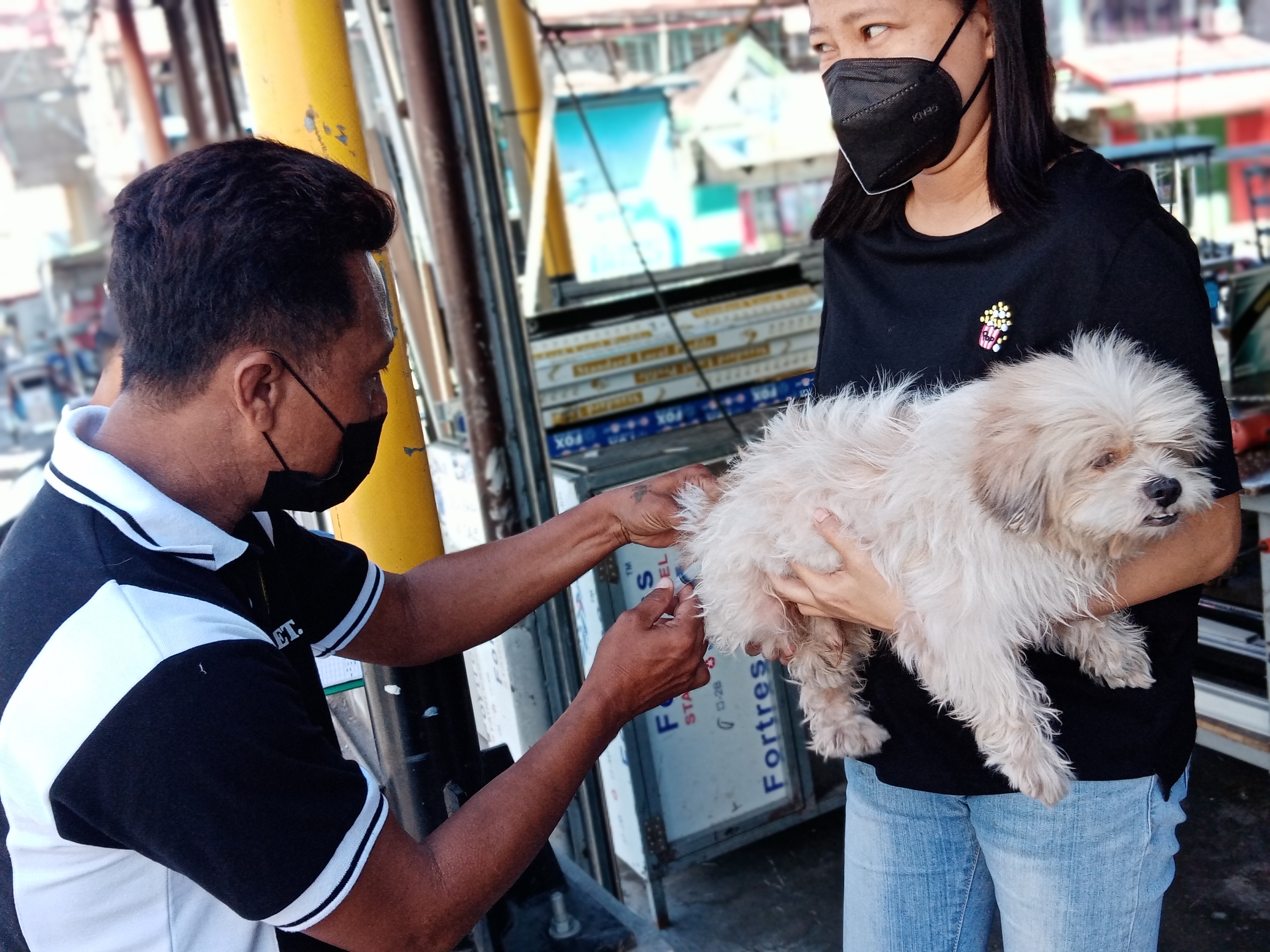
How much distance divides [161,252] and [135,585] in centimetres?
44

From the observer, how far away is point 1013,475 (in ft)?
4.87

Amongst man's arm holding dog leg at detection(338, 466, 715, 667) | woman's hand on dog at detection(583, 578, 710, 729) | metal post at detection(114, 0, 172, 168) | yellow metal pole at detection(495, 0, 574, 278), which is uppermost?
metal post at detection(114, 0, 172, 168)

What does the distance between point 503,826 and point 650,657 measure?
0.40 metres

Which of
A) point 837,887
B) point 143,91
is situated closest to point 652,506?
point 837,887

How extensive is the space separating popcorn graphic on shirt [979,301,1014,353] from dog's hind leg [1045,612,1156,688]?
47 cm

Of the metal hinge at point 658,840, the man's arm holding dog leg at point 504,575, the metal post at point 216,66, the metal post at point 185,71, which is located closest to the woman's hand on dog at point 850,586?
the man's arm holding dog leg at point 504,575

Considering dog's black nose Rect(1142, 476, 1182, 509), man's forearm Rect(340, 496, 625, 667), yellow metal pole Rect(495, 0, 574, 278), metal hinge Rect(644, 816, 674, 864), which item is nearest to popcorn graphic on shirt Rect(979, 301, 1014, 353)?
dog's black nose Rect(1142, 476, 1182, 509)

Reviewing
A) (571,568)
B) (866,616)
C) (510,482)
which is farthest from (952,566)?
(510,482)

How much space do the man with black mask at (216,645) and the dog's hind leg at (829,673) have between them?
1.40ft

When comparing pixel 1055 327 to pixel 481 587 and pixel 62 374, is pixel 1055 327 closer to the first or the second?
pixel 481 587

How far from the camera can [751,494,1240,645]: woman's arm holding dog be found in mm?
1456

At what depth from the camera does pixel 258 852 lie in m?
1.22

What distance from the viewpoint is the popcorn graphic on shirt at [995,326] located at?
153 centimetres

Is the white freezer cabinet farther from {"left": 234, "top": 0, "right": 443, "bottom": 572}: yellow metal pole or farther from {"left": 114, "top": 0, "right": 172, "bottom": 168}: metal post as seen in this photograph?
{"left": 114, "top": 0, "right": 172, "bottom": 168}: metal post
